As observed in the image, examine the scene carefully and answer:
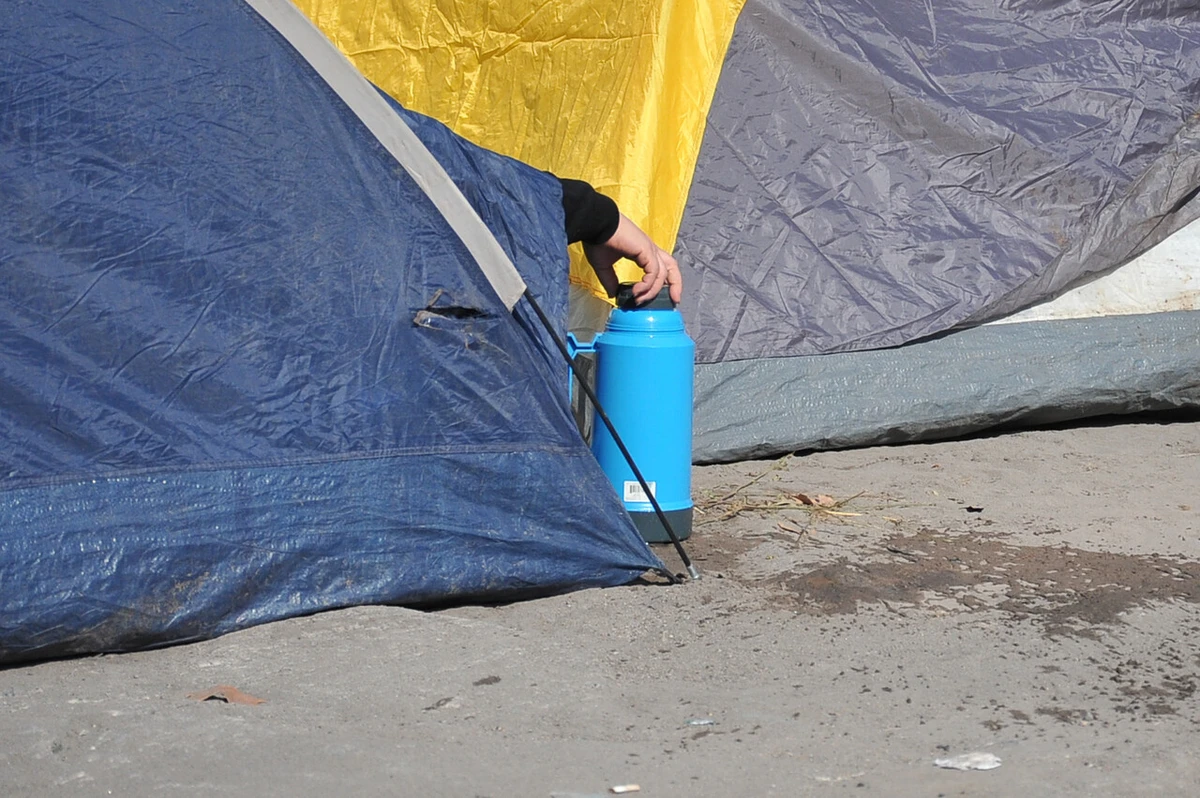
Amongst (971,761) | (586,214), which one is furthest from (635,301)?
(971,761)

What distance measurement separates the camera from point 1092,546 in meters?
3.32

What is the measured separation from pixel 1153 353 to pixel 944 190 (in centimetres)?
83

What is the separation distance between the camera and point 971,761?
2080 mm

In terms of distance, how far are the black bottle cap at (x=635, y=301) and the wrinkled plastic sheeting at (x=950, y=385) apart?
0.91 meters

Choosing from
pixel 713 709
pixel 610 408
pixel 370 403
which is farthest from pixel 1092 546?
pixel 370 403

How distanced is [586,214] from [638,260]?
0.53ft

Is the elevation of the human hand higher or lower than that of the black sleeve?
lower

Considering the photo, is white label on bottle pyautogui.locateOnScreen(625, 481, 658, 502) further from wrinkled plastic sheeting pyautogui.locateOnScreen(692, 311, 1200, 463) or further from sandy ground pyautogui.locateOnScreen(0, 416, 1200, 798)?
wrinkled plastic sheeting pyautogui.locateOnScreen(692, 311, 1200, 463)

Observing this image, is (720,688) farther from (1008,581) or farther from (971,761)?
(1008,581)

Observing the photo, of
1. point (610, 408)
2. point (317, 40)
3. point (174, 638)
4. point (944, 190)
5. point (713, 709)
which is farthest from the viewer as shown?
point (944, 190)

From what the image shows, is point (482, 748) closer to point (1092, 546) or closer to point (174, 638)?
point (174, 638)

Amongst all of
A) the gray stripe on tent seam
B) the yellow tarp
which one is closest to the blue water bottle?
the gray stripe on tent seam

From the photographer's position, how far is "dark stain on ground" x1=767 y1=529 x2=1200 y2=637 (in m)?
2.83

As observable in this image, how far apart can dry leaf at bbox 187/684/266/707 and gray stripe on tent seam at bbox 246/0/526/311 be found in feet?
3.08
